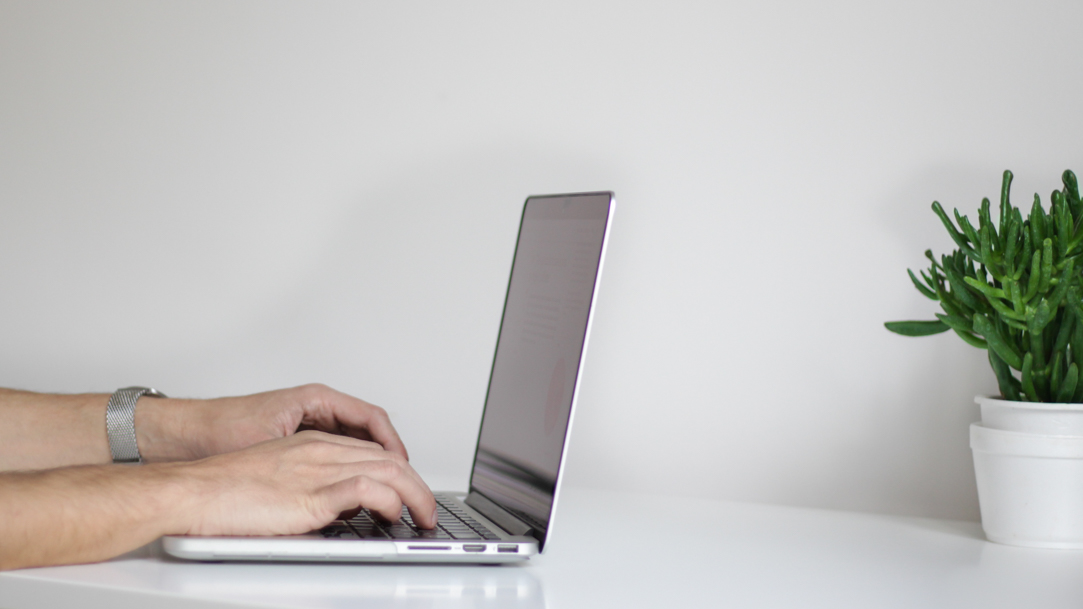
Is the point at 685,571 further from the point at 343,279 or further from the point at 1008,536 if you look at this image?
the point at 343,279

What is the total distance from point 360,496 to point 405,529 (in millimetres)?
62

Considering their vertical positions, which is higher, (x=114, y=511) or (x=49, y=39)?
(x=49, y=39)

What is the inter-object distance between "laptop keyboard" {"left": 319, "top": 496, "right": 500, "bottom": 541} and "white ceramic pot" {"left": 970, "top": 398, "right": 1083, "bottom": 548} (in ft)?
1.63

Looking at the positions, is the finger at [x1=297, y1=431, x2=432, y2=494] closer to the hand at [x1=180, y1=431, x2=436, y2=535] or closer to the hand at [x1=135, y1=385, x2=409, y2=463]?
the hand at [x1=180, y1=431, x2=436, y2=535]

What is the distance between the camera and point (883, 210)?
1.01 m

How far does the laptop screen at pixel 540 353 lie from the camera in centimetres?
73

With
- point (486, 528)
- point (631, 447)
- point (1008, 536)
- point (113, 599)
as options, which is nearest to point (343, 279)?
point (631, 447)

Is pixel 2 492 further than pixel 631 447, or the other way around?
pixel 631 447

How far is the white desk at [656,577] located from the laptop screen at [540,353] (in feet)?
0.24

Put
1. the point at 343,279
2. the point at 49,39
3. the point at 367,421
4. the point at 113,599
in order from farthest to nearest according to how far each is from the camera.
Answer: the point at 49,39, the point at 343,279, the point at 367,421, the point at 113,599

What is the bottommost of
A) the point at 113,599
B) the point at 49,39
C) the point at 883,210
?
the point at 113,599

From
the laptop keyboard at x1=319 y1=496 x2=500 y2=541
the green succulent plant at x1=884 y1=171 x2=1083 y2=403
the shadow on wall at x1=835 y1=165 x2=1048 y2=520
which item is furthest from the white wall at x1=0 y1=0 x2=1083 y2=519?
the laptop keyboard at x1=319 y1=496 x2=500 y2=541

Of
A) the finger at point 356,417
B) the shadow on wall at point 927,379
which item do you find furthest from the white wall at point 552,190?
the finger at point 356,417

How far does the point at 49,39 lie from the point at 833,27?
124 cm
